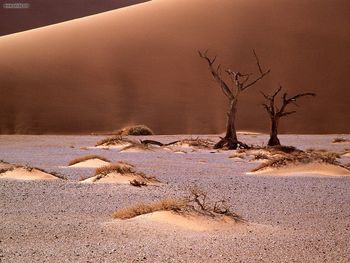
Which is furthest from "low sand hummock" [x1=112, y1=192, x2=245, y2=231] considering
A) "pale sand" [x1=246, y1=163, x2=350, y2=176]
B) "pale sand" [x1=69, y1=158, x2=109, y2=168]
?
"pale sand" [x1=69, y1=158, x2=109, y2=168]

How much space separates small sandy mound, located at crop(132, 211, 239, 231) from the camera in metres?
8.05

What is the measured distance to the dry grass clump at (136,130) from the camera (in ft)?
133

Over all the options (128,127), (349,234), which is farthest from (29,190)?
(128,127)

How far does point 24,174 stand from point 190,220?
23.1 feet

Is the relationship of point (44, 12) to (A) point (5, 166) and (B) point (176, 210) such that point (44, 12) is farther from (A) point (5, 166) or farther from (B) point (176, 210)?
(B) point (176, 210)

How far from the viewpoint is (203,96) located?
48.5 m

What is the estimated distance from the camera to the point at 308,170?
16.1m

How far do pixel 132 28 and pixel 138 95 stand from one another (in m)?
14.1

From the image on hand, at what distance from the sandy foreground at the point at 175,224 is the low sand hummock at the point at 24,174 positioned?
48cm

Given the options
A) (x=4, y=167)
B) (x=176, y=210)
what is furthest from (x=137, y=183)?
(x=4, y=167)

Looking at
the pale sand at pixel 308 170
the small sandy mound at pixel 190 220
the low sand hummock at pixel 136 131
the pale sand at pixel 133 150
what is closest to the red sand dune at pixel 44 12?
the low sand hummock at pixel 136 131

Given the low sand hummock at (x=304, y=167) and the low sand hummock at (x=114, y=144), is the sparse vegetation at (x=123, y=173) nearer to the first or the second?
the low sand hummock at (x=304, y=167)

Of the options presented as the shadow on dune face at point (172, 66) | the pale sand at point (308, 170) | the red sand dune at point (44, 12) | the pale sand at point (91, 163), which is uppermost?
the red sand dune at point (44, 12)

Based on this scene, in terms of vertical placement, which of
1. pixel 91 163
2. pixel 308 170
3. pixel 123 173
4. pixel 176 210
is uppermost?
pixel 176 210
